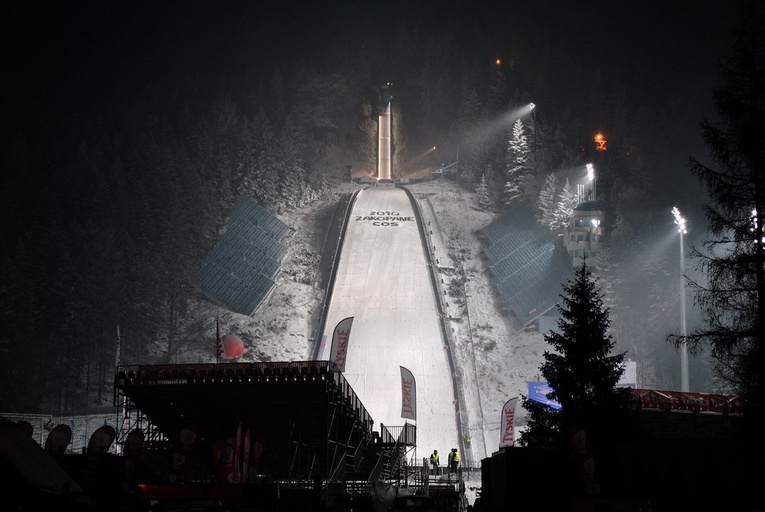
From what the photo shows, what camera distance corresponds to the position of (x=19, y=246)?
63.9 metres

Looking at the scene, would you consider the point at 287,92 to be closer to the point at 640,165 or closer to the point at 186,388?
the point at 640,165

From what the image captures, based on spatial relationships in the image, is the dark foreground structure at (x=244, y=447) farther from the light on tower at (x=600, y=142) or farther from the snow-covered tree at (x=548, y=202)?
the light on tower at (x=600, y=142)

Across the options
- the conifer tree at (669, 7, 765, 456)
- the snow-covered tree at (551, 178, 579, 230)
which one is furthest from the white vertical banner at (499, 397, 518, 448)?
the snow-covered tree at (551, 178, 579, 230)

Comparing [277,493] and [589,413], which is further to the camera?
[589,413]

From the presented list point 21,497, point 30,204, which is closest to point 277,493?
point 21,497

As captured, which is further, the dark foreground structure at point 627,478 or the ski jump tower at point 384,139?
the ski jump tower at point 384,139

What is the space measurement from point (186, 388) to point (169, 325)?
31211mm

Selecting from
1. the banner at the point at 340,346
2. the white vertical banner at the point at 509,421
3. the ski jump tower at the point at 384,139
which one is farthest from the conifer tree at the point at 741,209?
the ski jump tower at the point at 384,139

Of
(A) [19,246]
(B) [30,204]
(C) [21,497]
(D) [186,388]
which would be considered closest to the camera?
(C) [21,497]

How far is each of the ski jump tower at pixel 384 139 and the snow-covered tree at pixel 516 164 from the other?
21.9m

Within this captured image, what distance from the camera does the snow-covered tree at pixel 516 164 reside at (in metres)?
88.0

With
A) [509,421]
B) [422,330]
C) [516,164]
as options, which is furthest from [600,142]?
[509,421]

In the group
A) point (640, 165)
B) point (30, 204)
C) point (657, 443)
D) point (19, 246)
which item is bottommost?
point (657, 443)

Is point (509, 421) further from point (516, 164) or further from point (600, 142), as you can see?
point (600, 142)
